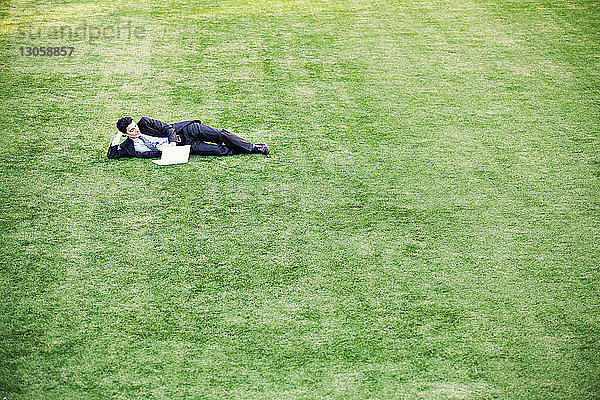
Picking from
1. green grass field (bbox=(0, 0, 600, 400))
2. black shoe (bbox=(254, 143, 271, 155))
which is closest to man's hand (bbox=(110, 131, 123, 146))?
green grass field (bbox=(0, 0, 600, 400))

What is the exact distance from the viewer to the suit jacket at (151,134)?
210 inches

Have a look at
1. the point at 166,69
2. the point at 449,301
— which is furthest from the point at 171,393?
the point at 166,69

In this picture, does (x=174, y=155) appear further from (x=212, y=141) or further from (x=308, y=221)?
(x=308, y=221)

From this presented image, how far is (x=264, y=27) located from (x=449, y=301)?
5959 millimetres

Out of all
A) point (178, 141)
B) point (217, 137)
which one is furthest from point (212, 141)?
point (178, 141)

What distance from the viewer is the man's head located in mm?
5215

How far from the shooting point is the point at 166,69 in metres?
7.27

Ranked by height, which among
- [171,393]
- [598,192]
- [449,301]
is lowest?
[171,393]

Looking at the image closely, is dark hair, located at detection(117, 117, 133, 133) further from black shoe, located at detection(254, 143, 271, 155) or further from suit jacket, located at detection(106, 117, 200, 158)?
black shoe, located at detection(254, 143, 271, 155)

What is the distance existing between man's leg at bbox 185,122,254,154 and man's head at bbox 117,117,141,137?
45 cm

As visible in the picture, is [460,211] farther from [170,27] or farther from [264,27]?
[170,27]

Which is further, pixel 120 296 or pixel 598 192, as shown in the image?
pixel 598 192

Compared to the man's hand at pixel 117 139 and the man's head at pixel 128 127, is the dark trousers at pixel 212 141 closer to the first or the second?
the man's head at pixel 128 127

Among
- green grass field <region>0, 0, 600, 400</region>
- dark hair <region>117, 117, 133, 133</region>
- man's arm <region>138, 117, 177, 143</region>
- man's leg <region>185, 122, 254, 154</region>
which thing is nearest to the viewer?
green grass field <region>0, 0, 600, 400</region>
